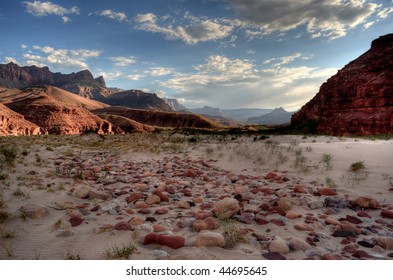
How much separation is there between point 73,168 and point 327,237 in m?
8.14

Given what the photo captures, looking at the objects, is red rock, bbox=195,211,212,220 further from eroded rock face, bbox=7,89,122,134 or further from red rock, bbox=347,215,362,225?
eroded rock face, bbox=7,89,122,134

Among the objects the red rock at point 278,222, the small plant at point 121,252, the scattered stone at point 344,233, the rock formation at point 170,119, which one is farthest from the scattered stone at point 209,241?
the rock formation at point 170,119

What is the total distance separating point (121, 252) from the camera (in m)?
3.11

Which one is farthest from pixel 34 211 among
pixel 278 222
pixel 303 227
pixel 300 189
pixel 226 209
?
pixel 300 189

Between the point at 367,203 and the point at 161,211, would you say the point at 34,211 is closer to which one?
the point at 161,211

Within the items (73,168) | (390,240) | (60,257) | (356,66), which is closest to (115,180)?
(73,168)

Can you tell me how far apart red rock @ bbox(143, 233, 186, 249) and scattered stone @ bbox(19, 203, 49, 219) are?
87.2 inches

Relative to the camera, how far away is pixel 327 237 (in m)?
3.82

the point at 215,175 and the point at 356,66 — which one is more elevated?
the point at 356,66

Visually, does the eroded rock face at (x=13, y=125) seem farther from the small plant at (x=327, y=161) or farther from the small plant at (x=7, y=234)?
the small plant at (x=327, y=161)

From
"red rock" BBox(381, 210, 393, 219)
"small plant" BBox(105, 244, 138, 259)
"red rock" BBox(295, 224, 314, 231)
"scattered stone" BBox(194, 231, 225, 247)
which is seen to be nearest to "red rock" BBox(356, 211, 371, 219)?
"red rock" BBox(381, 210, 393, 219)

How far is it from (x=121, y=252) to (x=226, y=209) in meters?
2.01
